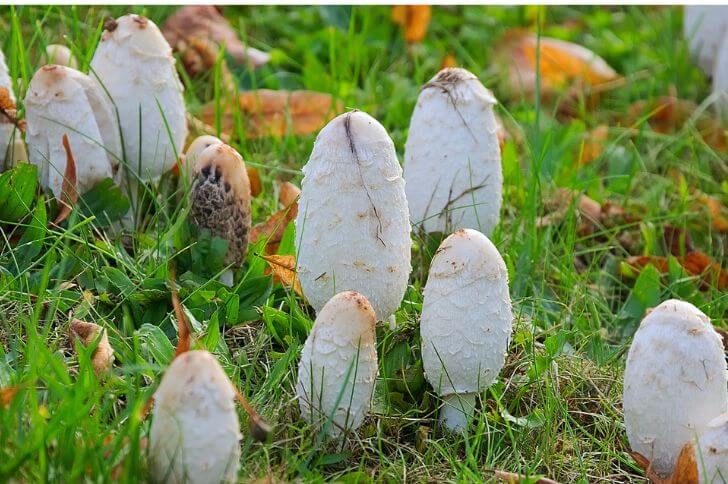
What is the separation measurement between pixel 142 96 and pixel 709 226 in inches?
79.9

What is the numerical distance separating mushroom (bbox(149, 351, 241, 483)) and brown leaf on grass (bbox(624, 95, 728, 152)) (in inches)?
125

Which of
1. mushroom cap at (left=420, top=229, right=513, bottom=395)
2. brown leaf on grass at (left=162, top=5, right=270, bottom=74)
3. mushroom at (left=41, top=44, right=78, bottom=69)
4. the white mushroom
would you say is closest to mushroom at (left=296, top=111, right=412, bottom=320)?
mushroom cap at (left=420, top=229, right=513, bottom=395)

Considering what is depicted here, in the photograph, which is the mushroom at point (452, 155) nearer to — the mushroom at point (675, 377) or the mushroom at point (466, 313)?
the mushroom at point (466, 313)

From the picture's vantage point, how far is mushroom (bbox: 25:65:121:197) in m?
2.67

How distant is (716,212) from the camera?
12.4 feet

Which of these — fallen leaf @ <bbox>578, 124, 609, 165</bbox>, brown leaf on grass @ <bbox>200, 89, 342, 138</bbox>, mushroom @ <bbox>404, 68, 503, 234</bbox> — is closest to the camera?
mushroom @ <bbox>404, 68, 503, 234</bbox>

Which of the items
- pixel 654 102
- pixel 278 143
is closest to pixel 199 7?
pixel 278 143

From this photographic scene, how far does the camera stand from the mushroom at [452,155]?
2.92 meters

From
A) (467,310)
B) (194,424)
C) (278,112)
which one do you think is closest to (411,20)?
(278,112)

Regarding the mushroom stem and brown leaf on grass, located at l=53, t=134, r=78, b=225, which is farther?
brown leaf on grass, located at l=53, t=134, r=78, b=225

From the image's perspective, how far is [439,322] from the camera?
2.24 meters

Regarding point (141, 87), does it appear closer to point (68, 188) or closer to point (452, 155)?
point (68, 188)

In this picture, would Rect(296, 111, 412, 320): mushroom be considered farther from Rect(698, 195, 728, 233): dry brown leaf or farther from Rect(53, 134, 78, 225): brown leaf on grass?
Rect(698, 195, 728, 233): dry brown leaf

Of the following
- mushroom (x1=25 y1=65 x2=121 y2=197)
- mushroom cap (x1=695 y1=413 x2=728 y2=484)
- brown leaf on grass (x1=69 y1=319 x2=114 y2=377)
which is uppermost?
mushroom (x1=25 y1=65 x2=121 y2=197)
